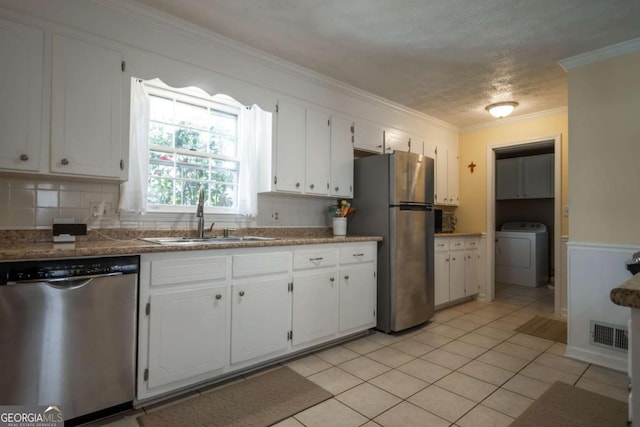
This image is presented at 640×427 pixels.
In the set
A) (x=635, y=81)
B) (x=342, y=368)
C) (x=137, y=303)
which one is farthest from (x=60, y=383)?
(x=635, y=81)

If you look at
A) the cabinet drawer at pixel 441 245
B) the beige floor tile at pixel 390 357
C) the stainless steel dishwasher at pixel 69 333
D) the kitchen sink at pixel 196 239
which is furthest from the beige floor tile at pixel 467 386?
the stainless steel dishwasher at pixel 69 333

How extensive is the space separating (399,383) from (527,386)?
860 millimetres

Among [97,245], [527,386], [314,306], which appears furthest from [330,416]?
[97,245]

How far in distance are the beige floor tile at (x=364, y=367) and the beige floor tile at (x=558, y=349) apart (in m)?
1.54

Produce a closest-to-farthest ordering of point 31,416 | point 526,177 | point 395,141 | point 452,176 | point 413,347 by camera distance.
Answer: point 31,416, point 413,347, point 395,141, point 452,176, point 526,177

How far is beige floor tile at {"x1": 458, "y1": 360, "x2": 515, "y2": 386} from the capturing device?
2320mm

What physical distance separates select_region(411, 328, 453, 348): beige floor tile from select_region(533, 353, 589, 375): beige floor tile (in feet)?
2.30

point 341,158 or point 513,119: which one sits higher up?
point 513,119

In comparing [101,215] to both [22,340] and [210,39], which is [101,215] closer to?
[22,340]

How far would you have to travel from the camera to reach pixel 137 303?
1858 mm

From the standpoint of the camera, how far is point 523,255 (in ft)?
18.7

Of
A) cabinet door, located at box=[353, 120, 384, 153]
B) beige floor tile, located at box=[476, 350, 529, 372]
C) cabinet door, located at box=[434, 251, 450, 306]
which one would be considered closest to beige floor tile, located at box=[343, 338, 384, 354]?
beige floor tile, located at box=[476, 350, 529, 372]

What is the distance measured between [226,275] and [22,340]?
1016mm

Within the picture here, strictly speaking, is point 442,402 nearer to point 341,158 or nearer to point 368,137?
point 341,158
